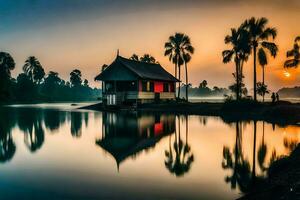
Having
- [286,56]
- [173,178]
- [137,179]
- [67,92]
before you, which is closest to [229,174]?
[173,178]

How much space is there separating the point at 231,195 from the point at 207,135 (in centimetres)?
1329

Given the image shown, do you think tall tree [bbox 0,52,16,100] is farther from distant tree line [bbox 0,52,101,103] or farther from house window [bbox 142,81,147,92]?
house window [bbox 142,81,147,92]

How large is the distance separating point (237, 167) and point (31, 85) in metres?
119

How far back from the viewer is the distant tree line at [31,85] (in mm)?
101675

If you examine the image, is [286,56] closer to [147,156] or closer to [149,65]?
[149,65]

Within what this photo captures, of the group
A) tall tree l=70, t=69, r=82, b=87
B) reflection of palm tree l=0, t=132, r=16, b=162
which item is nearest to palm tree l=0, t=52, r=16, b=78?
tall tree l=70, t=69, r=82, b=87

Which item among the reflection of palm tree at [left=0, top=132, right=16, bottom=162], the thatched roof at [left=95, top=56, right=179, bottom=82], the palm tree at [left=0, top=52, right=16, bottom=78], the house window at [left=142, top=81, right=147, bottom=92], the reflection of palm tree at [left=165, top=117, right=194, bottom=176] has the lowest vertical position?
the reflection of palm tree at [left=165, top=117, right=194, bottom=176]

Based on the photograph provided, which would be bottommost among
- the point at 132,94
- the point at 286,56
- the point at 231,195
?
the point at 231,195

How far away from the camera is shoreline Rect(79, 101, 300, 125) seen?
3559 cm

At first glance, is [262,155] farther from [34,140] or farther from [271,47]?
[271,47]

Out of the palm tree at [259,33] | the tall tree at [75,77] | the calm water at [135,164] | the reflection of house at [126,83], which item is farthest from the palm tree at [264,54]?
the tall tree at [75,77]

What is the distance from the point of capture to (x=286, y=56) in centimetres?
4834

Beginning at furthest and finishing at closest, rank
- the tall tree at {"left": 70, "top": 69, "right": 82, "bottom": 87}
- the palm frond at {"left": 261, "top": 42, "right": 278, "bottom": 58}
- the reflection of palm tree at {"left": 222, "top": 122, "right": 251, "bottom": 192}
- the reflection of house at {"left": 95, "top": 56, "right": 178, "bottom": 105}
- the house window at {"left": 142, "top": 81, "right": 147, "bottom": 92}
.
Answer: the tall tree at {"left": 70, "top": 69, "right": 82, "bottom": 87}, the house window at {"left": 142, "top": 81, "right": 147, "bottom": 92}, the reflection of house at {"left": 95, "top": 56, "right": 178, "bottom": 105}, the palm frond at {"left": 261, "top": 42, "right": 278, "bottom": 58}, the reflection of palm tree at {"left": 222, "top": 122, "right": 251, "bottom": 192}

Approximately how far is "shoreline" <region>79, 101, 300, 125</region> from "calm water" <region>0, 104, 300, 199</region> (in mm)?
15252
